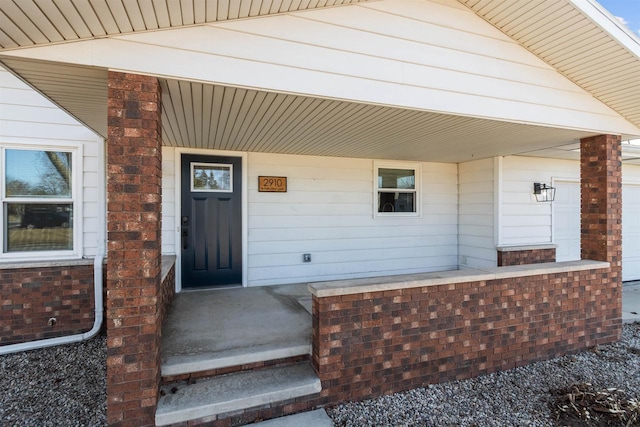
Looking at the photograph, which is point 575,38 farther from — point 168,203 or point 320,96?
point 168,203

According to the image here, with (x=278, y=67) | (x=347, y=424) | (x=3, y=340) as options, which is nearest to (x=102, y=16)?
(x=278, y=67)

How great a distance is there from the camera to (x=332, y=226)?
5344 millimetres

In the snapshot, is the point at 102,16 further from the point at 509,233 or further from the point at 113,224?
the point at 509,233

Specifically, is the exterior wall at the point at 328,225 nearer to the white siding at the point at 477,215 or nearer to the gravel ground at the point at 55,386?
the white siding at the point at 477,215

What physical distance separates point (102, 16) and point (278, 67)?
1.12 m

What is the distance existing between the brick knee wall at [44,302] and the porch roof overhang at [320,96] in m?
1.81

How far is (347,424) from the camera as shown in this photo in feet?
7.93

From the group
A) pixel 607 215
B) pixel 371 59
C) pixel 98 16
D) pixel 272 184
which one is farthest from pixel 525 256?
pixel 98 16

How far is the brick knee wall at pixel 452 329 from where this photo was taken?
267 cm

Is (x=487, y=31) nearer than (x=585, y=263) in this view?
Yes

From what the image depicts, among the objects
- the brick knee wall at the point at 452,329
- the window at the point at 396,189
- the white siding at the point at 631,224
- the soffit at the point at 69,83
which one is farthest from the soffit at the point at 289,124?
the white siding at the point at 631,224

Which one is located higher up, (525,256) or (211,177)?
(211,177)

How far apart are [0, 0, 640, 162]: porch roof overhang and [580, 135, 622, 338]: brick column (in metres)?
0.27

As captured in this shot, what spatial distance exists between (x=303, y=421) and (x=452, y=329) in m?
1.58
